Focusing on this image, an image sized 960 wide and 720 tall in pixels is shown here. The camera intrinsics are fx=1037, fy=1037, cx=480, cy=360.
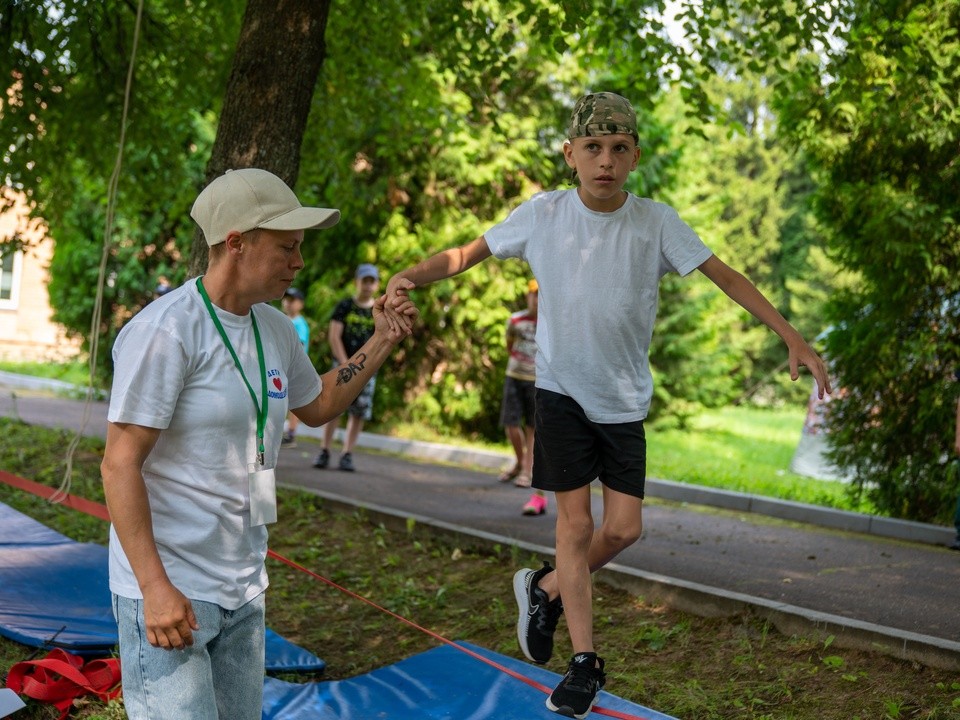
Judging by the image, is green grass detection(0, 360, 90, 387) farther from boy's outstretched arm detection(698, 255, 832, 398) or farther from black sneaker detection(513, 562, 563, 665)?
boy's outstretched arm detection(698, 255, 832, 398)

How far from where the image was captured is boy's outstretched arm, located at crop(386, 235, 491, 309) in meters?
3.72

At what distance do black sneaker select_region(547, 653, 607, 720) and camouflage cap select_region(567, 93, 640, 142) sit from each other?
2.05m

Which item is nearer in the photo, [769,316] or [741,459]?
[769,316]

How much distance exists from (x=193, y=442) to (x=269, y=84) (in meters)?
4.34

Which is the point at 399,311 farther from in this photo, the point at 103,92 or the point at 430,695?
the point at 103,92

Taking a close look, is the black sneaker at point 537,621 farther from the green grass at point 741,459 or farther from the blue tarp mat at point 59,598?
the green grass at point 741,459

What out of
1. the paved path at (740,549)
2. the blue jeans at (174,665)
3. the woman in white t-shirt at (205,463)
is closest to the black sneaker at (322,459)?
the paved path at (740,549)

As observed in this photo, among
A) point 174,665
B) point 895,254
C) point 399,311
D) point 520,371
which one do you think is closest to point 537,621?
point 399,311

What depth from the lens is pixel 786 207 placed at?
4647 cm

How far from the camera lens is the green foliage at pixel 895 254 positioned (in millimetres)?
9258

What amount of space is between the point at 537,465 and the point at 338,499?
460 cm

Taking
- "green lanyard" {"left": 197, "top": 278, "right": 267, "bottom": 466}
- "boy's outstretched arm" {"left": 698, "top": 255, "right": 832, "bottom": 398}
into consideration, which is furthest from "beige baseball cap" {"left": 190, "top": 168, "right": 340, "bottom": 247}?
"boy's outstretched arm" {"left": 698, "top": 255, "right": 832, "bottom": 398}

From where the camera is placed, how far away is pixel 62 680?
4574 millimetres

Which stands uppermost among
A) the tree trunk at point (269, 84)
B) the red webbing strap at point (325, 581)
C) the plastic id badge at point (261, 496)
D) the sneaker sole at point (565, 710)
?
the tree trunk at point (269, 84)
